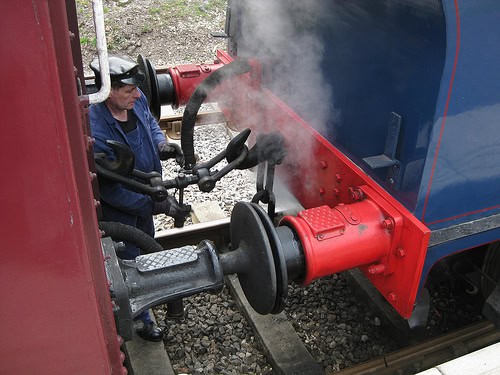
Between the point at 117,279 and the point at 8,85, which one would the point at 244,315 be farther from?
the point at 8,85

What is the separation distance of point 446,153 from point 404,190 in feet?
0.80

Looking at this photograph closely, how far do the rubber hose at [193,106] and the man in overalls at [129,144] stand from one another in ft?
0.68

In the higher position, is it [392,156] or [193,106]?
[392,156]

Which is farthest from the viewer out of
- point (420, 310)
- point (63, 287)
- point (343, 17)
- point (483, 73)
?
point (420, 310)

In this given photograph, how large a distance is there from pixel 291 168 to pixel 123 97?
1.11m

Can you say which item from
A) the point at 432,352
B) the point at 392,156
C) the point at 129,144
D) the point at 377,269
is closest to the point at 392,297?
the point at 377,269

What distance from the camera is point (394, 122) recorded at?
2.14 meters

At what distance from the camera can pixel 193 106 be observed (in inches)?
117

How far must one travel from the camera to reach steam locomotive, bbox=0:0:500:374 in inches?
45.3

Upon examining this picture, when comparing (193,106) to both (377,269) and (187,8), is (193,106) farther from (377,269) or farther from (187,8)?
(187,8)

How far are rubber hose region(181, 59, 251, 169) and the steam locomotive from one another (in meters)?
0.01

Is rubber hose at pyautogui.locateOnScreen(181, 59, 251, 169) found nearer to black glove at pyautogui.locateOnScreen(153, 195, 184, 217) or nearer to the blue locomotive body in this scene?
black glove at pyautogui.locateOnScreen(153, 195, 184, 217)

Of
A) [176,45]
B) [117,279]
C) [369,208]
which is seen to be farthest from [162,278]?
[176,45]

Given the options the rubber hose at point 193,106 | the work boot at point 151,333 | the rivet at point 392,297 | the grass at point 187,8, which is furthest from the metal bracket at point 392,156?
the grass at point 187,8
